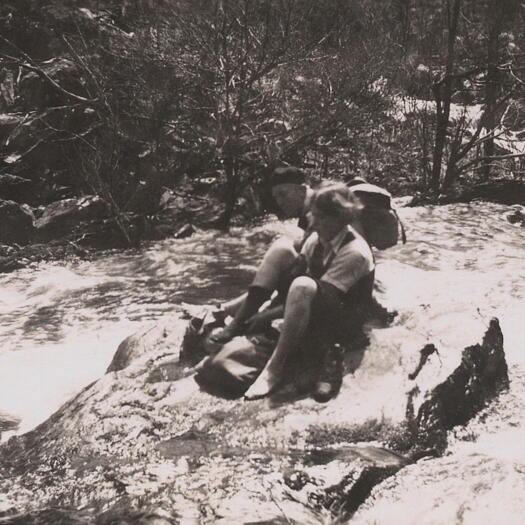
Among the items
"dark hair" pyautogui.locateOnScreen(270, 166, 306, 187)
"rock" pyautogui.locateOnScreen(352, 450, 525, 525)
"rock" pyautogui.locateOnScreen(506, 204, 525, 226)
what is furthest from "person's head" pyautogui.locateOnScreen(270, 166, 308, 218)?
"rock" pyautogui.locateOnScreen(352, 450, 525, 525)

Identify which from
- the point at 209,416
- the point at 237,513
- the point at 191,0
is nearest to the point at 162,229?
the point at 191,0

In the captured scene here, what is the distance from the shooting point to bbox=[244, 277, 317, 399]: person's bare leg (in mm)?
4035

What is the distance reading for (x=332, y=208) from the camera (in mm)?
4109

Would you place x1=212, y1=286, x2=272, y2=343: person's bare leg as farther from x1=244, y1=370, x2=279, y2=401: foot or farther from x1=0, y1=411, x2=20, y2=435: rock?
x1=0, y1=411, x2=20, y2=435: rock

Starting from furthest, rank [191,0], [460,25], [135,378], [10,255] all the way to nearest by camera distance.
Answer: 1. [460,25]
2. [191,0]
3. [10,255]
4. [135,378]

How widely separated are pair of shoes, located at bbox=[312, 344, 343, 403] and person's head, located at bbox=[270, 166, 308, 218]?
8.78 metres

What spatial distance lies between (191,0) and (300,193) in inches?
164

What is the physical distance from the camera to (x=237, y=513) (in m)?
3.05

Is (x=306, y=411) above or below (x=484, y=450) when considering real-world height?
above

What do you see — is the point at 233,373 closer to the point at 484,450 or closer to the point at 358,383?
the point at 358,383

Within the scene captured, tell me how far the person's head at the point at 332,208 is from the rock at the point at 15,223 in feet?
27.0

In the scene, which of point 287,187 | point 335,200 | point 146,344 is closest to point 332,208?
point 335,200

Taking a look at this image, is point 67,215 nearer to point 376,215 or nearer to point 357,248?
point 376,215

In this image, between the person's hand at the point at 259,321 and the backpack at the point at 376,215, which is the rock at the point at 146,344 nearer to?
the person's hand at the point at 259,321
